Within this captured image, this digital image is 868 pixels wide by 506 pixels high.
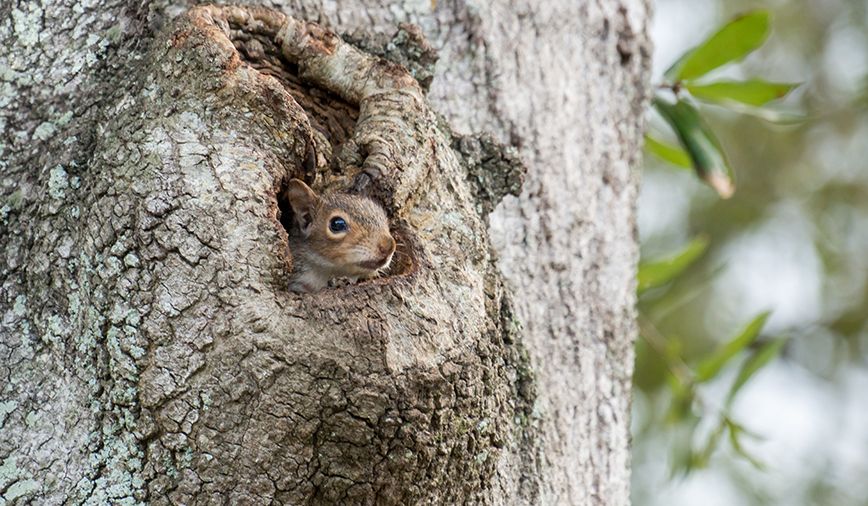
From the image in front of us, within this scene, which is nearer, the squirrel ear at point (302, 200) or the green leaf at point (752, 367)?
the squirrel ear at point (302, 200)

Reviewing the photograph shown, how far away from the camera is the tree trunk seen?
→ 1.72 m

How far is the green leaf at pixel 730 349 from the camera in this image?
369 cm

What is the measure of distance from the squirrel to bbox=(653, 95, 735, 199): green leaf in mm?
1607

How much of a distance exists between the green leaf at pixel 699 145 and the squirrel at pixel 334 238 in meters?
1.61

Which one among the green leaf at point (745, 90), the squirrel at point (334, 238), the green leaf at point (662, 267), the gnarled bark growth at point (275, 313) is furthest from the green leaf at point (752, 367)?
the squirrel at point (334, 238)

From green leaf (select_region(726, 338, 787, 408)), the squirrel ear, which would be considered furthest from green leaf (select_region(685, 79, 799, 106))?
the squirrel ear

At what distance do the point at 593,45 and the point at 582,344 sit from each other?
1108mm

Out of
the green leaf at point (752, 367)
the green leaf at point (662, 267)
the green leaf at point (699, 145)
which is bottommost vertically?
the green leaf at point (752, 367)

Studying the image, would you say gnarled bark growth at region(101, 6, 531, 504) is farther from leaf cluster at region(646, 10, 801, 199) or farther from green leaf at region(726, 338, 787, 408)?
green leaf at region(726, 338, 787, 408)

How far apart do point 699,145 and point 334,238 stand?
171 centimetres

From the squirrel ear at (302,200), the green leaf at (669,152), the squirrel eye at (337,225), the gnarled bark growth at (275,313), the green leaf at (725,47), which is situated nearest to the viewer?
the gnarled bark growth at (275,313)

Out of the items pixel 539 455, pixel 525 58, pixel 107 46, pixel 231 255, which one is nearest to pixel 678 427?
pixel 539 455

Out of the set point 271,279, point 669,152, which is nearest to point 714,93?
point 669,152

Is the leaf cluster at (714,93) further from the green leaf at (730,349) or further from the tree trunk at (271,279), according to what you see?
the tree trunk at (271,279)
